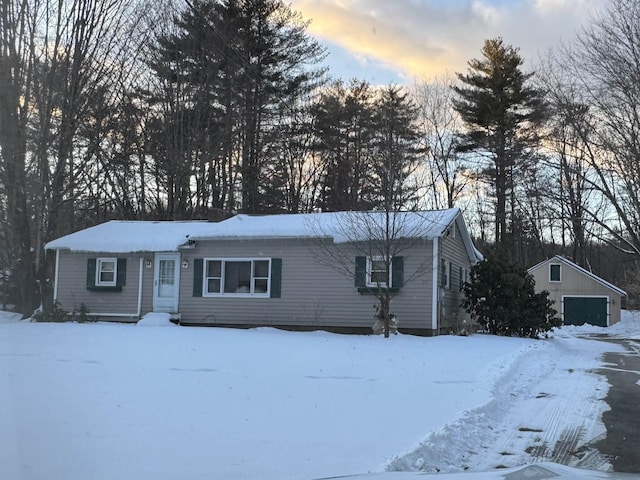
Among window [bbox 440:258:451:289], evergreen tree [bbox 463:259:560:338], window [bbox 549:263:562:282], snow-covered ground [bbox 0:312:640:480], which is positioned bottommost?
snow-covered ground [bbox 0:312:640:480]

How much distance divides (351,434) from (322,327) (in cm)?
1247

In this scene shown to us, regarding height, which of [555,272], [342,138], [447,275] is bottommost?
[447,275]

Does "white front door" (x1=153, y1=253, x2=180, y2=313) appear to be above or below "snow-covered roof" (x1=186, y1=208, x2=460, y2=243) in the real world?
below

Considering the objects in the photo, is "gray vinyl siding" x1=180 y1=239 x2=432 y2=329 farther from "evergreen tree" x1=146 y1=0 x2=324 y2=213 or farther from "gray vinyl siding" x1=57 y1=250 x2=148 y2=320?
"evergreen tree" x1=146 y1=0 x2=324 y2=213

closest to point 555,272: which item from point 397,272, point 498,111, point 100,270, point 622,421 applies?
point 498,111

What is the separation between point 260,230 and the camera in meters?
18.7

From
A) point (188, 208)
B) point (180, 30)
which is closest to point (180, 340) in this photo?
point (188, 208)

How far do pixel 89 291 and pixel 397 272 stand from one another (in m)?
10.7

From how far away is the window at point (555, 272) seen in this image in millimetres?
40125

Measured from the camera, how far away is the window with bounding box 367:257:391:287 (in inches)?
682

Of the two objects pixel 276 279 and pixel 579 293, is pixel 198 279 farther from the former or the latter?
pixel 579 293

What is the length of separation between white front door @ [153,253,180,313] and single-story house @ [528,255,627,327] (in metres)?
28.8

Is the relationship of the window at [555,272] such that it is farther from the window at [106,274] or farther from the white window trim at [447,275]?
the window at [106,274]

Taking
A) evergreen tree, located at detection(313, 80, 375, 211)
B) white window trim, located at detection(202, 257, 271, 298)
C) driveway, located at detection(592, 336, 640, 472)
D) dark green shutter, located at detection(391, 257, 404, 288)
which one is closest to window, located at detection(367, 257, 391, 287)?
dark green shutter, located at detection(391, 257, 404, 288)
